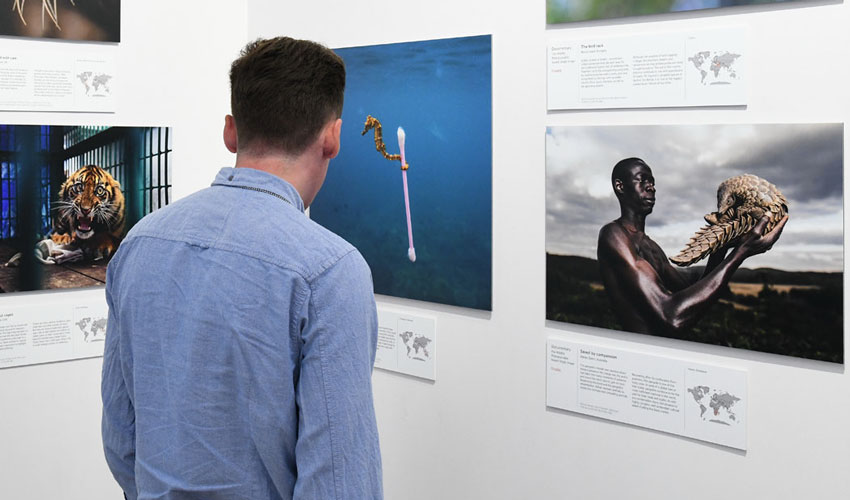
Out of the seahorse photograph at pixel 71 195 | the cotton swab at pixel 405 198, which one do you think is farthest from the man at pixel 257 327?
the seahorse photograph at pixel 71 195

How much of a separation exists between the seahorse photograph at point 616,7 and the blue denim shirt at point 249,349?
1.16 meters

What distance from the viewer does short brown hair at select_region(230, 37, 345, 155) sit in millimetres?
1193

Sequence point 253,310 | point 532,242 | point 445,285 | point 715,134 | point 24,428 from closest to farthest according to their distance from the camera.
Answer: point 253,310
point 715,134
point 532,242
point 445,285
point 24,428

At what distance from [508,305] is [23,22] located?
178 cm

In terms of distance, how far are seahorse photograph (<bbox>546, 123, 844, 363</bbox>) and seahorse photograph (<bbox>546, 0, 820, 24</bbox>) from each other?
0.28 metres

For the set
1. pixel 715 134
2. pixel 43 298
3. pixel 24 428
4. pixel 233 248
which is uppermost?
pixel 715 134

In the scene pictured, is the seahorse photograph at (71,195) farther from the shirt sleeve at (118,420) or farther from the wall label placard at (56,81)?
the shirt sleeve at (118,420)

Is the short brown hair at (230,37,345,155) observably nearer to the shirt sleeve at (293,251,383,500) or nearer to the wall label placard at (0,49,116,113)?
the shirt sleeve at (293,251,383,500)

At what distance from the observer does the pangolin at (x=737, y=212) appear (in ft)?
5.71

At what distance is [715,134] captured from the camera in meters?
1.83

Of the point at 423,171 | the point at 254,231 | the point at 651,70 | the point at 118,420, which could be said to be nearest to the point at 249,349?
the point at 254,231

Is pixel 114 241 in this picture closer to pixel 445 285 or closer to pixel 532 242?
pixel 445 285

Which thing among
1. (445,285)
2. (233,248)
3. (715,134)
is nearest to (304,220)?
(233,248)

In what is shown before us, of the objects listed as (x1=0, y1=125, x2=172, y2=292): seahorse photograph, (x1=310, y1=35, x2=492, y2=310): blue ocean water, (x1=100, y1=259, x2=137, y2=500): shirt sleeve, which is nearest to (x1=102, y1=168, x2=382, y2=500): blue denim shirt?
(x1=100, y1=259, x2=137, y2=500): shirt sleeve
